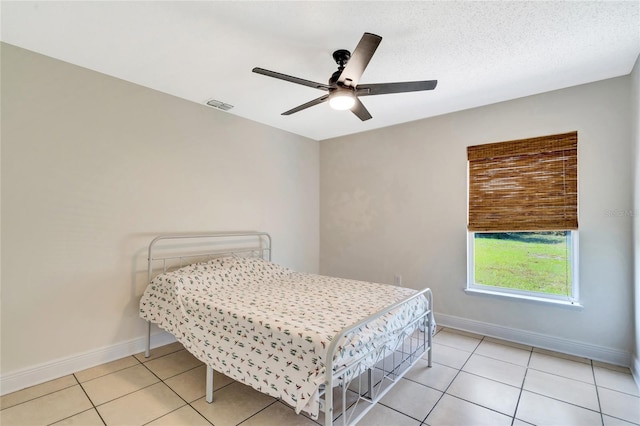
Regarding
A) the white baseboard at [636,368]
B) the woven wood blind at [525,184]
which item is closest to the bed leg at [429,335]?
the woven wood blind at [525,184]

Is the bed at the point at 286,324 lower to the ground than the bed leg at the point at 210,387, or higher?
higher

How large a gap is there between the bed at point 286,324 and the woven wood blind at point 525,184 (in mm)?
1409

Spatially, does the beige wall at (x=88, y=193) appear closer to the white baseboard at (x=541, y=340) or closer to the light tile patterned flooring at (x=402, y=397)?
the light tile patterned flooring at (x=402, y=397)

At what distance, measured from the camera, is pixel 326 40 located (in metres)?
2.10

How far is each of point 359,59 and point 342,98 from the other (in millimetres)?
334

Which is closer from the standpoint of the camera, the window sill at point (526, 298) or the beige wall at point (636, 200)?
the beige wall at point (636, 200)

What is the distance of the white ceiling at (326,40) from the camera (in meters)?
1.82

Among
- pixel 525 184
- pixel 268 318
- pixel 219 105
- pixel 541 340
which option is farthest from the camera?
pixel 219 105

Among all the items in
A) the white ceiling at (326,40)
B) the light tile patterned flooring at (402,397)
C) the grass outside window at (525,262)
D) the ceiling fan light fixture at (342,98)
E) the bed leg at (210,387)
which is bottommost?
the light tile patterned flooring at (402,397)

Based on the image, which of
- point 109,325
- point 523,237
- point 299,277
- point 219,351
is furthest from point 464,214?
point 109,325

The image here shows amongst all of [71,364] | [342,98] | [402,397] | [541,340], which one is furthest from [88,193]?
[541,340]

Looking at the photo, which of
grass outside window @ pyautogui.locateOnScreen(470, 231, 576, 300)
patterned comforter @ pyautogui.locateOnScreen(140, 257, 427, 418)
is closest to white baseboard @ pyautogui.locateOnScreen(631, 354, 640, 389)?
grass outside window @ pyautogui.locateOnScreen(470, 231, 576, 300)

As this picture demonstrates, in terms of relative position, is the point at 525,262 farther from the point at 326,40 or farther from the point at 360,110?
the point at 326,40

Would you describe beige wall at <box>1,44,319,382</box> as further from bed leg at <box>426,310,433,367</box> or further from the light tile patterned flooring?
bed leg at <box>426,310,433,367</box>
